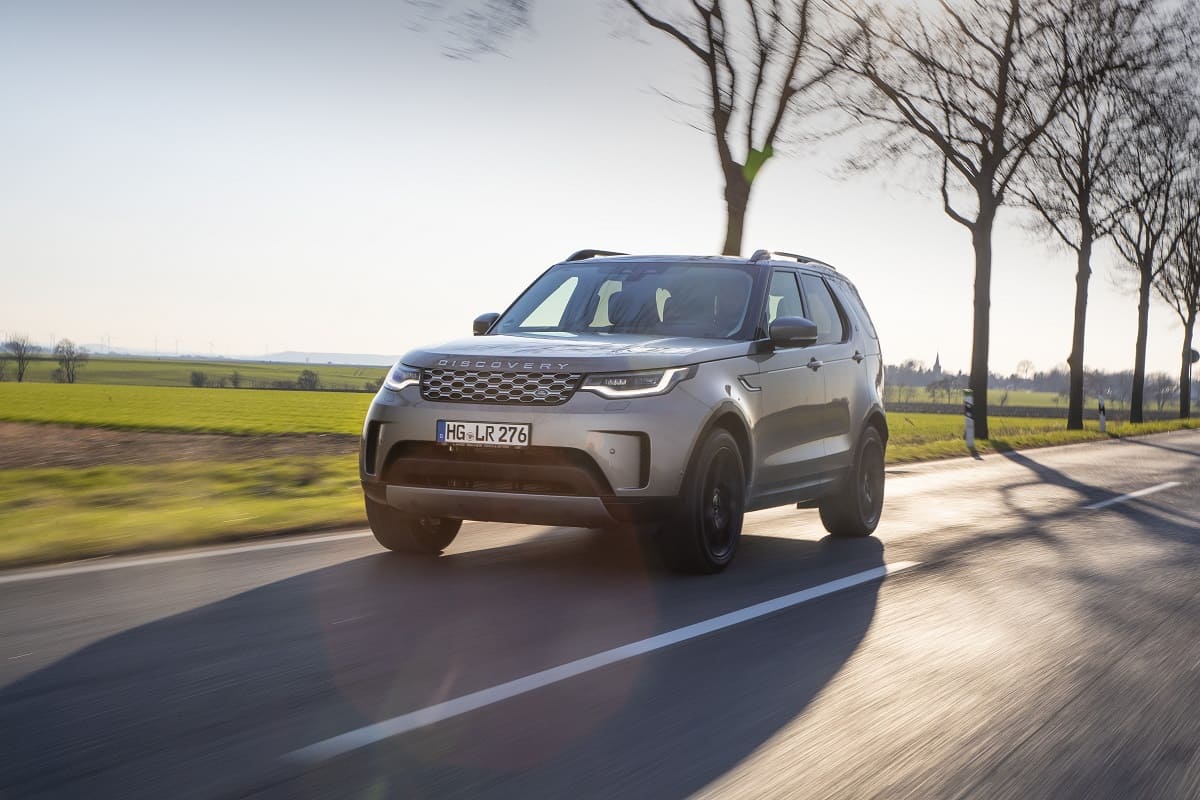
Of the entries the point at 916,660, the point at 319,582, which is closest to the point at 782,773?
the point at 916,660

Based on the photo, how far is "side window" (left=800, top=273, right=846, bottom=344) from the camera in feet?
28.3

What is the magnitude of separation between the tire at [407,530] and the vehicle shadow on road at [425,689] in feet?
1.45

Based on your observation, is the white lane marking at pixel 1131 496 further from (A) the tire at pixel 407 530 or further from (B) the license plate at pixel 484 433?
(B) the license plate at pixel 484 433

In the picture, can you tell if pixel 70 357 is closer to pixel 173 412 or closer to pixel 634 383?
pixel 173 412

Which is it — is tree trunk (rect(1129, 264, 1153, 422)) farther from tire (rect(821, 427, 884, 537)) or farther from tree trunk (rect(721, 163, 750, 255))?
tire (rect(821, 427, 884, 537))

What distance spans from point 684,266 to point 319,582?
319 cm

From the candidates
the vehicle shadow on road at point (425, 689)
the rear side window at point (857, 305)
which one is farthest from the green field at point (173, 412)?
the vehicle shadow on road at point (425, 689)

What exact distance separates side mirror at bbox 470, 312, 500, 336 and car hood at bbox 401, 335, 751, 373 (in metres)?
0.84

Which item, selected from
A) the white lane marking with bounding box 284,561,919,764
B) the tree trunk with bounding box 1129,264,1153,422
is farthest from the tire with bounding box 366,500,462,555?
the tree trunk with bounding box 1129,264,1153,422

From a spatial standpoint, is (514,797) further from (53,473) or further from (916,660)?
(53,473)

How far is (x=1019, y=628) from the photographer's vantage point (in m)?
5.77

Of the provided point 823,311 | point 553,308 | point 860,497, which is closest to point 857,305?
point 823,311

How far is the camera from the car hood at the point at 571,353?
627 centimetres

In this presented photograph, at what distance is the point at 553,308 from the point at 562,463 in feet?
6.95
